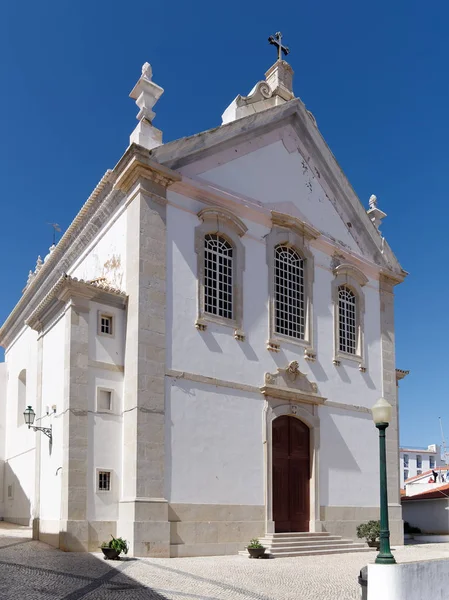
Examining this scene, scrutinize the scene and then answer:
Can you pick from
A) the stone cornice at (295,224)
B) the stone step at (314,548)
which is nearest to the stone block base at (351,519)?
the stone step at (314,548)

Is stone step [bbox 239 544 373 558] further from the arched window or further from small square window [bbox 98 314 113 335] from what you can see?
the arched window

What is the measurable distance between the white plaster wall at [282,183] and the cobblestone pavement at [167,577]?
30.9 ft

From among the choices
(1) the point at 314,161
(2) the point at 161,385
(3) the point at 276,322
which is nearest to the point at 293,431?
(3) the point at 276,322

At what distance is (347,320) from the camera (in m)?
21.2

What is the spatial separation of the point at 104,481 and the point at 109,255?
19.1 feet

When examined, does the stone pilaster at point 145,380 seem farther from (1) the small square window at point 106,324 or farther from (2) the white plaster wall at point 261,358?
(1) the small square window at point 106,324

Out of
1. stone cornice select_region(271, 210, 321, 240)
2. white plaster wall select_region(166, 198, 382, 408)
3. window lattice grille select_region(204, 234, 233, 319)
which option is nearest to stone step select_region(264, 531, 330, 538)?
white plaster wall select_region(166, 198, 382, 408)

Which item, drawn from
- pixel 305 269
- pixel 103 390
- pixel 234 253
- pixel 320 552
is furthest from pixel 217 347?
pixel 320 552

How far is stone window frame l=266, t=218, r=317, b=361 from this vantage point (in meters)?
18.5

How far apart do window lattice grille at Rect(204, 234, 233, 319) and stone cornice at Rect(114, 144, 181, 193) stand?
6.36ft

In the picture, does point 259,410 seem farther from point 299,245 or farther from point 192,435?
point 299,245

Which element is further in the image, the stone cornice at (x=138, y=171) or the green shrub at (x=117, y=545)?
the stone cornice at (x=138, y=171)

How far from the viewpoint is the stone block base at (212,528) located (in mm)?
15289

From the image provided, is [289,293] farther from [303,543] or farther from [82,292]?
[303,543]
